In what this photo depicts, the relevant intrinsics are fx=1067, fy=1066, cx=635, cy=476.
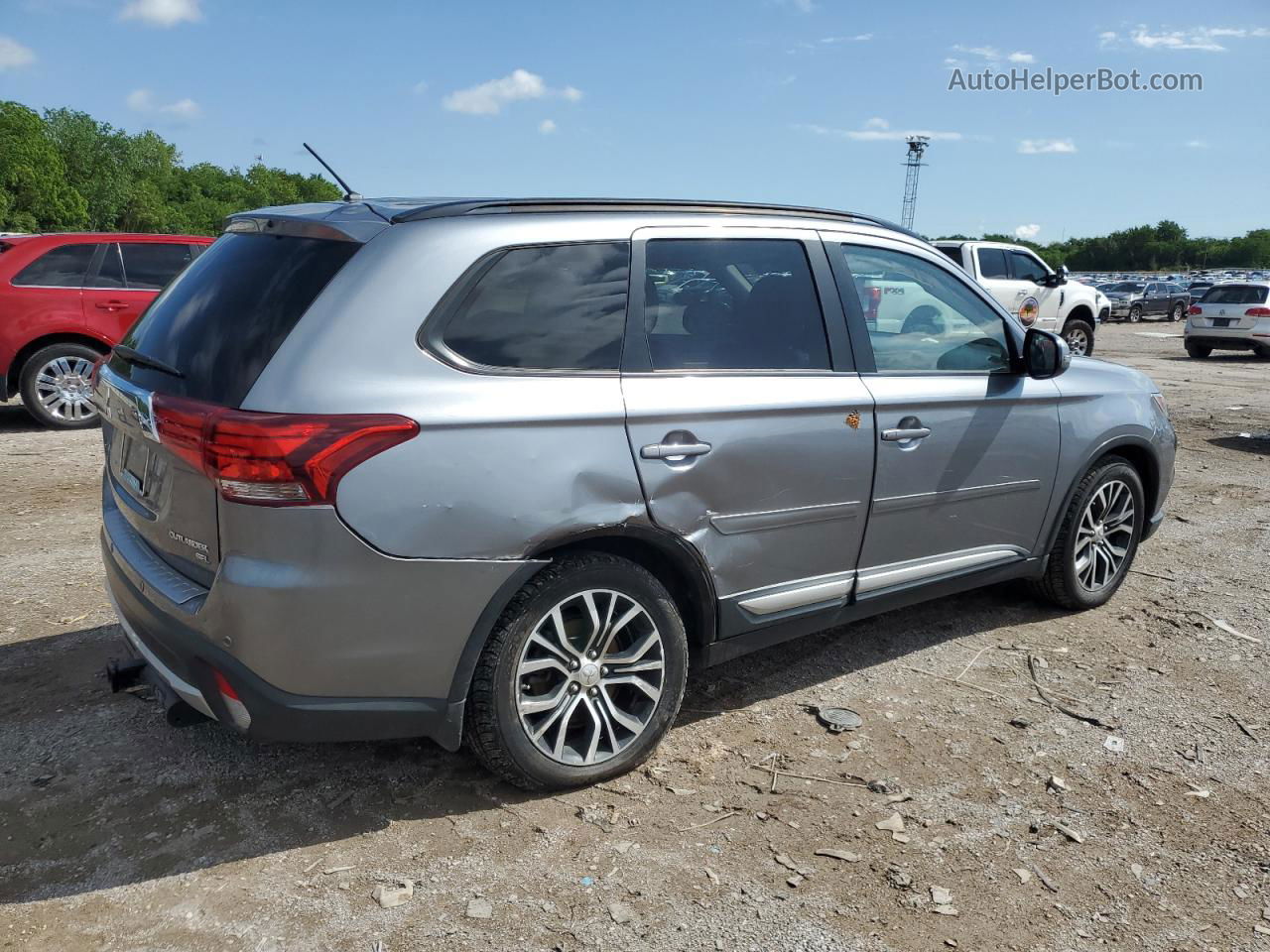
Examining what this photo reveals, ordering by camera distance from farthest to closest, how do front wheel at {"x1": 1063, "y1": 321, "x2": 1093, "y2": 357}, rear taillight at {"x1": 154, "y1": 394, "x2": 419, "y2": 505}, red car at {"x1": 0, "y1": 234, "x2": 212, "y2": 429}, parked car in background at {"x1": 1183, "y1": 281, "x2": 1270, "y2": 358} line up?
parked car in background at {"x1": 1183, "y1": 281, "x2": 1270, "y2": 358} < front wheel at {"x1": 1063, "y1": 321, "x2": 1093, "y2": 357} < red car at {"x1": 0, "y1": 234, "x2": 212, "y2": 429} < rear taillight at {"x1": 154, "y1": 394, "x2": 419, "y2": 505}

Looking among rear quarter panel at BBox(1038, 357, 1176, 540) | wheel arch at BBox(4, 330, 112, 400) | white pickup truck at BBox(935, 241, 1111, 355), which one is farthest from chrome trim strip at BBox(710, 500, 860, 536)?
white pickup truck at BBox(935, 241, 1111, 355)

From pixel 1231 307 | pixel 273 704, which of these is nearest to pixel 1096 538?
pixel 273 704

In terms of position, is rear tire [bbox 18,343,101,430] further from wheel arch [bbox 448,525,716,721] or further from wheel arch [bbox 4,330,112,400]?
wheel arch [bbox 448,525,716,721]

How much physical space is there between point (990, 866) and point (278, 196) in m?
157

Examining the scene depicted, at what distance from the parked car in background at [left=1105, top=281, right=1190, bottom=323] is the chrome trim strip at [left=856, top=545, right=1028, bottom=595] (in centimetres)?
3737

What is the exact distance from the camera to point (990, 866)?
10.1 ft

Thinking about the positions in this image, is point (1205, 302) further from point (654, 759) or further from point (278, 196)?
point (278, 196)

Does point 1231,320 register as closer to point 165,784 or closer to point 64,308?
point 64,308

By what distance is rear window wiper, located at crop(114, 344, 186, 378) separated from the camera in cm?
311

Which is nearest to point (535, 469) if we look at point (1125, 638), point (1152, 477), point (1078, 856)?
point (1078, 856)

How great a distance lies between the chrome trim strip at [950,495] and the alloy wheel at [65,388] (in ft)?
26.8

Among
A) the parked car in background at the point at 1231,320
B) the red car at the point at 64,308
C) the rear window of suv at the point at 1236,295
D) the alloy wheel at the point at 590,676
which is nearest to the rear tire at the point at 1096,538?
the alloy wheel at the point at 590,676

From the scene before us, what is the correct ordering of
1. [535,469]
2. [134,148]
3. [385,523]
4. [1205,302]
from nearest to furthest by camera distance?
[385,523], [535,469], [1205,302], [134,148]

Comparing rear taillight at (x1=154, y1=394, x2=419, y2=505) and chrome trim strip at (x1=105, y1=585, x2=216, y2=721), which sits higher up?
rear taillight at (x1=154, y1=394, x2=419, y2=505)
